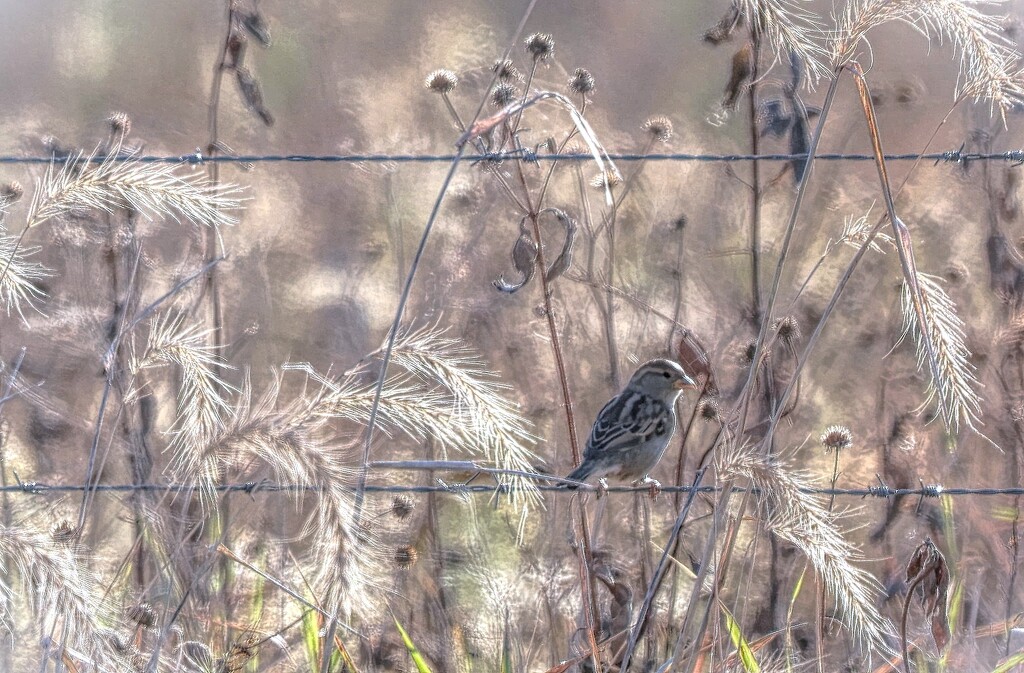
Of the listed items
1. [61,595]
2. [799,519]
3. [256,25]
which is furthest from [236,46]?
[799,519]

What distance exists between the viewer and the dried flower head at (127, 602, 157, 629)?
5.32 ft

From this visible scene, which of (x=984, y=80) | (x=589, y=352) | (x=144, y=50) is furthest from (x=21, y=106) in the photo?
(x=984, y=80)

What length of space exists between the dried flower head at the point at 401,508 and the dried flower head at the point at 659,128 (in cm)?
132

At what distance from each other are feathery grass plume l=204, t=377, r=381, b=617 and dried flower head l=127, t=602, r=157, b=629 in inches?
14.6

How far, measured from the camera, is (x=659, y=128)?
279cm

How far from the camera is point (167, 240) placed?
3.03 metres

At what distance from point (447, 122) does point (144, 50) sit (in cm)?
106

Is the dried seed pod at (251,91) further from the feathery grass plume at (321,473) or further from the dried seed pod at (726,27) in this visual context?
the feathery grass plume at (321,473)

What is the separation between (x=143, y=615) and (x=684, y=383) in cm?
138

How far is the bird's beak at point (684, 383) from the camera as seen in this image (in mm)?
2369

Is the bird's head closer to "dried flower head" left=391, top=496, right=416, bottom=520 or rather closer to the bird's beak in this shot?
the bird's beak

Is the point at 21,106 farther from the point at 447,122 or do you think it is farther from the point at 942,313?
the point at 942,313

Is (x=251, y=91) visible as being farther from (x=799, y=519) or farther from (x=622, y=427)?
(x=799, y=519)

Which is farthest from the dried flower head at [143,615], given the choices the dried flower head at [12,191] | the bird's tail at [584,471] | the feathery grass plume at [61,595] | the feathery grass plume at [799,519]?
the dried flower head at [12,191]
